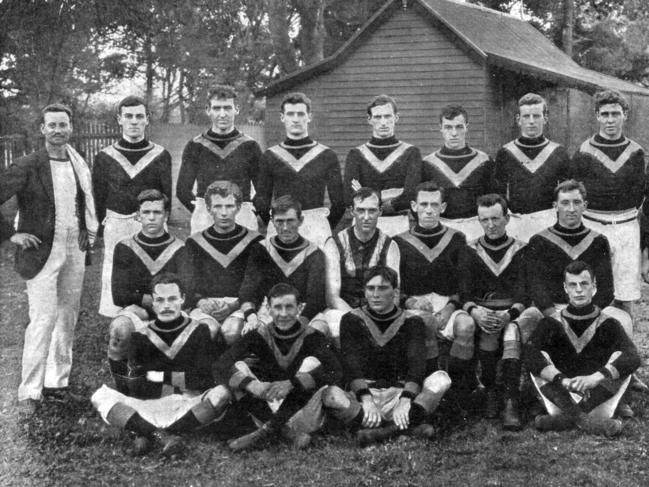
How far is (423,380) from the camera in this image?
462cm

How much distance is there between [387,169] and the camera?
591 cm

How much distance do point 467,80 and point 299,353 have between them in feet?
35.5

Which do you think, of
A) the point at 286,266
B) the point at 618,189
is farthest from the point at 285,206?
the point at 618,189

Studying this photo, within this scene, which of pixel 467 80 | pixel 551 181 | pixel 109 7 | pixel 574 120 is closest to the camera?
pixel 551 181

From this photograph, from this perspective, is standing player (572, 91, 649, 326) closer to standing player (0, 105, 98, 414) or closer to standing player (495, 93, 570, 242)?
standing player (495, 93, 570, 242)

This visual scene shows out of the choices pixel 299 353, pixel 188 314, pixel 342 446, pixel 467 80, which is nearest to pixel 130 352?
pixel 188 314

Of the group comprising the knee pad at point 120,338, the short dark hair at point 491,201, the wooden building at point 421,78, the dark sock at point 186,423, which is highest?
the wooden building at point 421,78

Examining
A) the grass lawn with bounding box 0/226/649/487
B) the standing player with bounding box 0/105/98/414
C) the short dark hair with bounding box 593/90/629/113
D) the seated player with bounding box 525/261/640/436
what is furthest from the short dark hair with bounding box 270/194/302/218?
the short dark hair with bounding box 593/90/629/113

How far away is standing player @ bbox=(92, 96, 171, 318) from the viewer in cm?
565

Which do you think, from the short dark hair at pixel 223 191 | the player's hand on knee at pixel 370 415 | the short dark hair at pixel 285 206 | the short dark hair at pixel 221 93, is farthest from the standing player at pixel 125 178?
the player's hand on knee at pixel 370 415

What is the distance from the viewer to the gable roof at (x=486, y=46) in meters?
13.6

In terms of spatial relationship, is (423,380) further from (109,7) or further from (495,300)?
(109,7)

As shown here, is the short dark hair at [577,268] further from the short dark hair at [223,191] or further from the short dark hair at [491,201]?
the short dark hair at [223,191]

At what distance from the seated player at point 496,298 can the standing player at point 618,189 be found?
81cm
